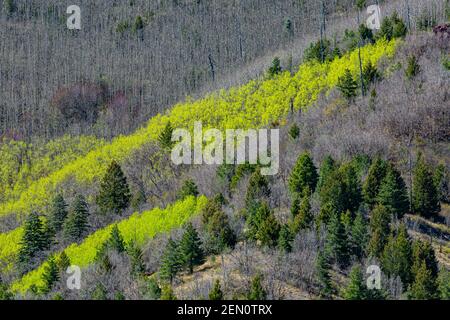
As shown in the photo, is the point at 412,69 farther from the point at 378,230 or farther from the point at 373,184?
the point at 378,230

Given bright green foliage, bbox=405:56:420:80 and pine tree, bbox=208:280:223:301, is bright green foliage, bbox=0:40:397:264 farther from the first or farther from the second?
pine tree, bbox=208:280:223:301

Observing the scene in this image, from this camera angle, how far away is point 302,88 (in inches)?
2029

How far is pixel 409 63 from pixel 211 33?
1837 inches

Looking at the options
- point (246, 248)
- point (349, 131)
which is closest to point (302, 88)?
point (349, 131)

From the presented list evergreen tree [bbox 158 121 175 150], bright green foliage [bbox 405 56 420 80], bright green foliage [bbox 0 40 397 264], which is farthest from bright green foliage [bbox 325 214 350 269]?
evergreen tree [bbox 158 121 175 150]

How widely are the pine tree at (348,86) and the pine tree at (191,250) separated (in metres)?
19.7

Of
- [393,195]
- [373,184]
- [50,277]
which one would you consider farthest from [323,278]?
[50,277]

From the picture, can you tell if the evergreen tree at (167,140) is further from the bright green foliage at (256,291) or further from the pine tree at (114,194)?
the bright green foliage at (256,291)

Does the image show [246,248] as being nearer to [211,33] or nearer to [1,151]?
[1,151]

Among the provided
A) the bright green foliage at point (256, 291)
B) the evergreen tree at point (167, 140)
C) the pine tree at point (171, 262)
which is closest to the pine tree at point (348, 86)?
the evergreen tree at point (167, 140)

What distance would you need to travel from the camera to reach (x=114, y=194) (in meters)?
43.4

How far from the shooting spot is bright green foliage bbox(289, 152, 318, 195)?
3403cm

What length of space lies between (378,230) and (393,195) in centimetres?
332
